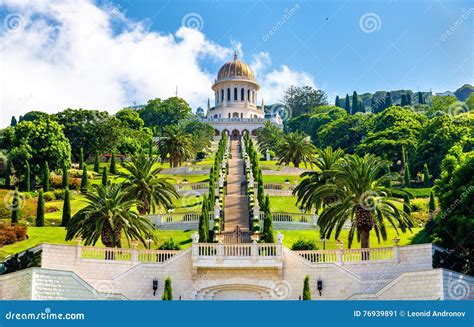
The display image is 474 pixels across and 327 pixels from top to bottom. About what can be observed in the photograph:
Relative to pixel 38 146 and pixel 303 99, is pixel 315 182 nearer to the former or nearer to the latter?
pixel 38 146

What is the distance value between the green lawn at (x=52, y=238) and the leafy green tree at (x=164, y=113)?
84.8 metres

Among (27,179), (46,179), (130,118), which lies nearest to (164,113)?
(130,118)

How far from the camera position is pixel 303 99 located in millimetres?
157750

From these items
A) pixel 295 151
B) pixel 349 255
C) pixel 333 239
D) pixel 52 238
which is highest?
pixel 295 151

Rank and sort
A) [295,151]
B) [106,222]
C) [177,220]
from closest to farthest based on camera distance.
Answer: [106,222] < [177,220] < [295,151]

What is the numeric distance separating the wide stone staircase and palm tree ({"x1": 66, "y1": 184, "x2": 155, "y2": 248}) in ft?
20.0

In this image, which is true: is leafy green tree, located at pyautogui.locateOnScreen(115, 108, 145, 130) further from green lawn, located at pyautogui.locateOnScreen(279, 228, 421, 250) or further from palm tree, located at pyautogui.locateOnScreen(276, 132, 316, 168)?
green lawn, located at pyautogui.locateOnScreen(279, 228, 421, 250)

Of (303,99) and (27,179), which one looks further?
(303,99)

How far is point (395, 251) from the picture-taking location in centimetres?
3278

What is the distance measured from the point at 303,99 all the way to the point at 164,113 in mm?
40504

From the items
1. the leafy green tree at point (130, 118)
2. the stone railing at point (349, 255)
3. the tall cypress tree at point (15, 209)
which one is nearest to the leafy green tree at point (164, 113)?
the leafy green tree at point (130, 118)

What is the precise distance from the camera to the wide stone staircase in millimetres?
40406

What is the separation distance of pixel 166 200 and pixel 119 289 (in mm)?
13503

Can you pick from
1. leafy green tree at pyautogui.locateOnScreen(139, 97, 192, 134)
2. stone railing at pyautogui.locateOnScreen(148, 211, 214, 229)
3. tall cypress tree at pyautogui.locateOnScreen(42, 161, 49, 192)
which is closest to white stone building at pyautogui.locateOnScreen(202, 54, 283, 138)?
leafy green tree at pyautogui.locateOnScreen(139, 97, 192, 134)
